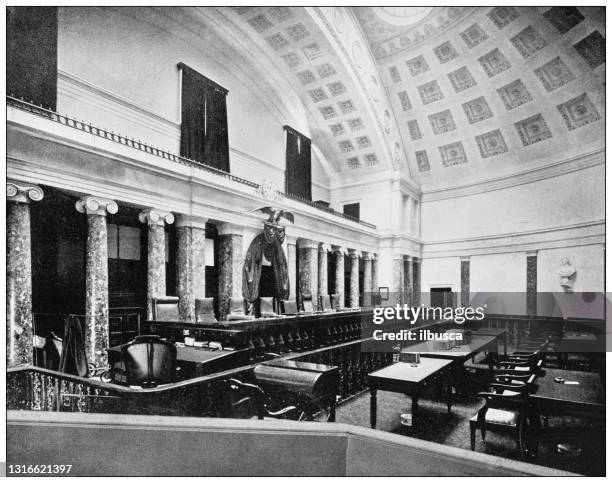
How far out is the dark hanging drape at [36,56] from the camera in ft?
22.1

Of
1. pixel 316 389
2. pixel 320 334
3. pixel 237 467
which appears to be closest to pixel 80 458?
pixel 237 467

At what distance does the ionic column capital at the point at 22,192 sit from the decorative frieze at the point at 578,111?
346 inches

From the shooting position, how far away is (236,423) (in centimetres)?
221

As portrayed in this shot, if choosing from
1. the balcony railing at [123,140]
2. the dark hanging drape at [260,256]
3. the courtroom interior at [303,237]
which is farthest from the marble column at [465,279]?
the dark hanging drape at [260,256]

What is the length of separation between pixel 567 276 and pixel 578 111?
3034 mm

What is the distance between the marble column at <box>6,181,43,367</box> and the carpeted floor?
4.44 meters

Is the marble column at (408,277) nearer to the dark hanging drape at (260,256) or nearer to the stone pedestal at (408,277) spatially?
the stone pedestal at (408,277)

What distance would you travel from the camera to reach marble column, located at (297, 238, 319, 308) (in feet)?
42.5

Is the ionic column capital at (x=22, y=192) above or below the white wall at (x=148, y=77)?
below

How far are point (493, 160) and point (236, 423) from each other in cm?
1353

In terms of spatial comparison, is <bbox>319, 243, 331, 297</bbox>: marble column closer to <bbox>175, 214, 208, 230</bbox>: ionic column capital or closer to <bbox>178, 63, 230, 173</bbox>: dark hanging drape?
<bbox>178, 63, 230, 173</bbox>: dark hanging drape

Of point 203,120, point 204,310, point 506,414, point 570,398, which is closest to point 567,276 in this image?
point 506,414

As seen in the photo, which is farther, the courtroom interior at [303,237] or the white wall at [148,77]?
the white wall at [148,77]

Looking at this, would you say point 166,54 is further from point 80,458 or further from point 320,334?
point 80,458
